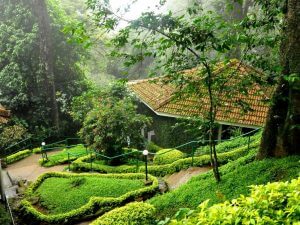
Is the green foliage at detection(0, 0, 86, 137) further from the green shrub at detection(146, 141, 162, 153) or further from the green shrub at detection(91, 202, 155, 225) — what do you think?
the green shrub at detection(91, 202, 155, 225)

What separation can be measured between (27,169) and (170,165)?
24.7 feet

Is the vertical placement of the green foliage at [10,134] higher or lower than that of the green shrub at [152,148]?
higher

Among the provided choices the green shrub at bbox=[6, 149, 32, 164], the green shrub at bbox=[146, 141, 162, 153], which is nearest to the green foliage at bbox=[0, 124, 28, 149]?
the green shrub at bbox=[6, 149, 32, 164]

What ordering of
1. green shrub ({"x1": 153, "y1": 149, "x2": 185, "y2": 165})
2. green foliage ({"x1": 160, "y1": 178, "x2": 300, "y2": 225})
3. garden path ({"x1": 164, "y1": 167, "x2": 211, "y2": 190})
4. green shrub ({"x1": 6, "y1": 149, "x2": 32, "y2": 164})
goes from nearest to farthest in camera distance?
green foliage ({"x1": 160, "y1": 178, "x2": 300, "y2": 225})
garden path ({"x1": 164, "y1": 167, "x2": 211, "y2": 190})
green shrub ({"x1": 153, "y1": 149, "x2": 185, "y2": 165})
green shrub ({"x1": 6, "y1": 149, "x2": 32, "y2": 164})

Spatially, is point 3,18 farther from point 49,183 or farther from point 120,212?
point 120,212

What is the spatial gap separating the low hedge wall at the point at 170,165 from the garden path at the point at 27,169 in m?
1.58

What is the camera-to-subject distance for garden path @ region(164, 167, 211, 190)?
10.1m

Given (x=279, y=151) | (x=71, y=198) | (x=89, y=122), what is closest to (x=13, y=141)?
(x=89, y=122)

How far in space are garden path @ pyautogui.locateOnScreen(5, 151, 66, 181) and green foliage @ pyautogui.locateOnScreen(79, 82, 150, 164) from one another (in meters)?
2.09

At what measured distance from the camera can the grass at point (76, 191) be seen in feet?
32.3

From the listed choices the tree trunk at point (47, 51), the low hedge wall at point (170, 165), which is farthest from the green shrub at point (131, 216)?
the tree trunk at point (47, 51)

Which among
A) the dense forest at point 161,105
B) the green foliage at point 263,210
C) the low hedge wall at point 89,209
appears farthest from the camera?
the low hedge wall at point 89,209

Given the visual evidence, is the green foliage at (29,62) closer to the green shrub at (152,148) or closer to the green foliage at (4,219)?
the green shrub at (152,148)

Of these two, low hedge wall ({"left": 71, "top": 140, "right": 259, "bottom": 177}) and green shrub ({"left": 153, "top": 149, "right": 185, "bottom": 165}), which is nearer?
low hedge wall ({"left": 71, "top": 140, "right": 259, "bottom": 177})
